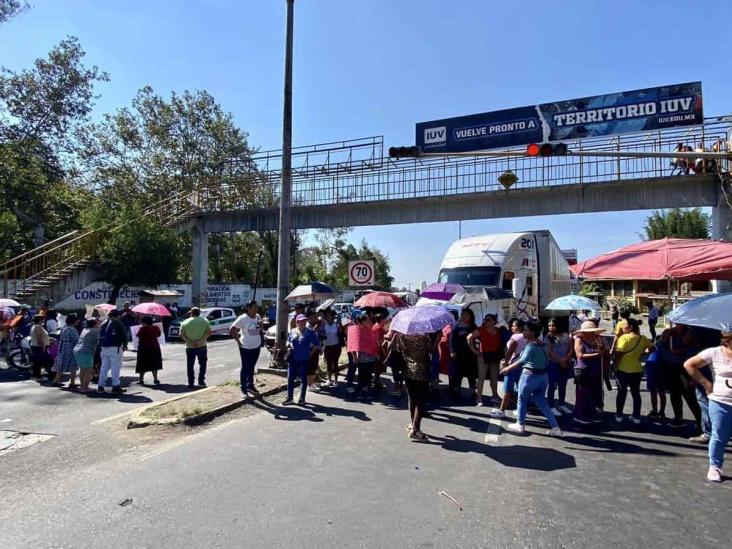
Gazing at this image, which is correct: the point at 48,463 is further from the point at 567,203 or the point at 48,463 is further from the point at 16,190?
the point at 16,190

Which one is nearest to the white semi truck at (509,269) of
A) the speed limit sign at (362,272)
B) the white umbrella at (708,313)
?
the speed limit sign at (362,272)

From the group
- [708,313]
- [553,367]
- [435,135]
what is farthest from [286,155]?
[435,135]

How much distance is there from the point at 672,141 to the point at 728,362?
63.2 feet

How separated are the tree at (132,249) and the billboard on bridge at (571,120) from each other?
15.0 metres

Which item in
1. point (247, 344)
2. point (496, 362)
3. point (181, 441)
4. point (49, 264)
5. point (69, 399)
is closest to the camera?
point (181, 441)

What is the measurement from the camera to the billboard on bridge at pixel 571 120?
21.3m

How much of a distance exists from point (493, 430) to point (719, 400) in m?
2.93

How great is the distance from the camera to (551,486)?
5230 millimetres

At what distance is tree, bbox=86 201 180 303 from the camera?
83.1 feet

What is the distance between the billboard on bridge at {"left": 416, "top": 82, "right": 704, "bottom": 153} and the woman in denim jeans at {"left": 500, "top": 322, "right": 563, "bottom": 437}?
1883 cm

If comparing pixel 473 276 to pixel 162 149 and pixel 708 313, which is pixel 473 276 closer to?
pixel 708 313

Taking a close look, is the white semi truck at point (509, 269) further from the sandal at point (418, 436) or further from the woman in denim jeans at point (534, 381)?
the sandal at point (418, 436)

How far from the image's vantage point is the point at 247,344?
9477mm

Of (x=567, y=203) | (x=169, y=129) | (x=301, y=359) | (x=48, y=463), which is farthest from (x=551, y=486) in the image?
(x=169, y=129)
